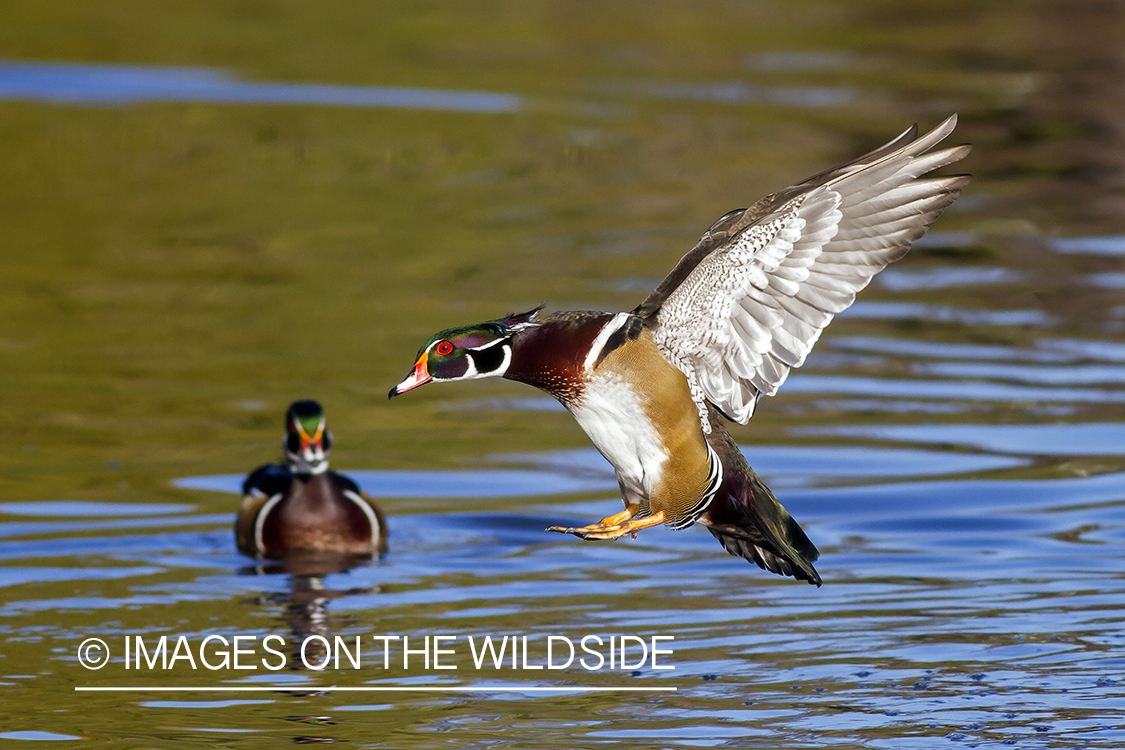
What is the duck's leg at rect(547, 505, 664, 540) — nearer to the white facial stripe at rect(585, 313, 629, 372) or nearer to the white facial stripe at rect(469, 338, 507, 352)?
the white facial stripe at rect(585, 313, 629, 372)

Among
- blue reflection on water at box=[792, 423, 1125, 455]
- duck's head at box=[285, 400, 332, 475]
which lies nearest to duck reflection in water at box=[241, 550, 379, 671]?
duck's head at box=[285, 400, 332, 475]

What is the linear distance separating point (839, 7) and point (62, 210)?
19.5m

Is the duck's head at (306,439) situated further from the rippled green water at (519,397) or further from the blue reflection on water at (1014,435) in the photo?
the blue reflection on water at (1014,435)

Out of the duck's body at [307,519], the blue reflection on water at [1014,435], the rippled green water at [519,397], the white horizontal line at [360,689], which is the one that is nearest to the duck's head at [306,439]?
the duck's body at [307,519]

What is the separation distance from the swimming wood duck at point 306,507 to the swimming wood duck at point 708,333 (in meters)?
4.29

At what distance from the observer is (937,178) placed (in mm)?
6988

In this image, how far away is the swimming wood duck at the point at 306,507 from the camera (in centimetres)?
1122

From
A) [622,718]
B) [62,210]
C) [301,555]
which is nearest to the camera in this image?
[622,718]

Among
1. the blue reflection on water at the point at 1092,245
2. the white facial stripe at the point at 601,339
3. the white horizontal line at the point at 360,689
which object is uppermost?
the blue reflection on water at the point at 1092,245

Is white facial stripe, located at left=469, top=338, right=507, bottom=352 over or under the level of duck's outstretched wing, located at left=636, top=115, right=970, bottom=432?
under

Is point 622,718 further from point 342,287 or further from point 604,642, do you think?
point 342,287

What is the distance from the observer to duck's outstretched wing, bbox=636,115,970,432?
22.5 feet

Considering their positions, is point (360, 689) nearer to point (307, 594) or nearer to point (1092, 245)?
point (307, 594)

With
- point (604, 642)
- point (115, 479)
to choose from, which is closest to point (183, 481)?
point (115, 479)
